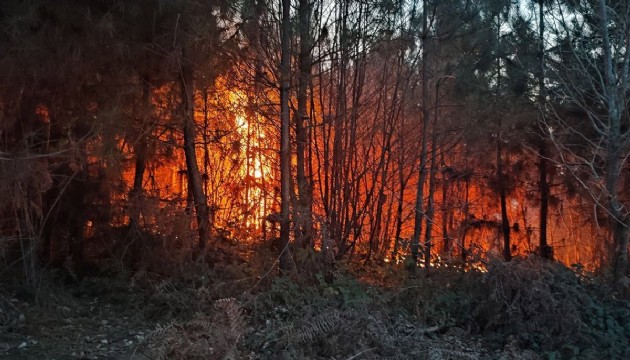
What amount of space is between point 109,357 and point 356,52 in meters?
6.12

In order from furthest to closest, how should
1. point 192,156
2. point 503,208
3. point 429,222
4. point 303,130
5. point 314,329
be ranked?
point 503,208, point 429,222, point 303,130, point 192,156, point 314,329

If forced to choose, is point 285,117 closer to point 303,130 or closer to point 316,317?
point 303,130

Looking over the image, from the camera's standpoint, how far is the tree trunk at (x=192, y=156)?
26.4 feet

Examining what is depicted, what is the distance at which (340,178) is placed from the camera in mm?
9367

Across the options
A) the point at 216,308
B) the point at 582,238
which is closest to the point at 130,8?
the point at 216,308

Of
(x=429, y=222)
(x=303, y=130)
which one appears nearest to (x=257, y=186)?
(x=303, y=130)

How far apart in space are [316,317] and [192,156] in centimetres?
390

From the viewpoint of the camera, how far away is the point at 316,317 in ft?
19.2

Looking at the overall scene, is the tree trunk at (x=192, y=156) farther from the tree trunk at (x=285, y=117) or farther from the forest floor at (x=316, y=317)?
the tree trunk at (x=285, y=117)

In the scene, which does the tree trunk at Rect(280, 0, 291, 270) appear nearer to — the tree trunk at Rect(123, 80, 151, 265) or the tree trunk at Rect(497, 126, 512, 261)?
the tree trunk at Rect(123, 80, 151, 265)

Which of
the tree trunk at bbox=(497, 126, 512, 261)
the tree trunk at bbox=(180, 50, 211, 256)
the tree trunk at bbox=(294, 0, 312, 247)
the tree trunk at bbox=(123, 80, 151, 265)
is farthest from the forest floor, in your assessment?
the tree trunk at bbox=(497, 126, 512, 261)

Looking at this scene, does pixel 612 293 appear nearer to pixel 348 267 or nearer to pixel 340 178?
pixel 348 267

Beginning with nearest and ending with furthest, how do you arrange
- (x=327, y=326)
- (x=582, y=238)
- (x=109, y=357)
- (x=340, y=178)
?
1. (x=109, y=357)
2. (x=327, y=326)
3. (x=340, y=178)
4. (x=582, y=238)

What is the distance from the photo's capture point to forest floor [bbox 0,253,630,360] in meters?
5.41
